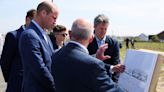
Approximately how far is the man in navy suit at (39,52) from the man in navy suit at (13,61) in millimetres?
1006

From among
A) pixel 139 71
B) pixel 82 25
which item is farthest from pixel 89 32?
pixel 139 71

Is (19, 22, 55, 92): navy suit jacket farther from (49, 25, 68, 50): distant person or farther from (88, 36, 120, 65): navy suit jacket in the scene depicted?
(49, 25, 68, 50): distant person

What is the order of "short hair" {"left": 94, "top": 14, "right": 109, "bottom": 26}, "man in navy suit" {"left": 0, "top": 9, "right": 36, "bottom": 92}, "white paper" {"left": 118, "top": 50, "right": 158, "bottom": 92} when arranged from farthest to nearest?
1. "man in navy suit" {"left": 0, "top": 9, "right": 36, "bottom": 92}
2. "short hair" {"left": 94, "top": 14, "right": 109, "bottom": 26}
3. "white paper" {"left": 118, "top": 50, "right": 158, "bottom": 92}

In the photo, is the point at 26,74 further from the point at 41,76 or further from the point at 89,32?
the point at 89,32

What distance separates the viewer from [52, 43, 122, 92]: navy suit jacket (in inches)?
173

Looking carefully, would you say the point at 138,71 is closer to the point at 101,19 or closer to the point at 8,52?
the point at 101,19

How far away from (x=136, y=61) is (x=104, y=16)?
1.44 metres

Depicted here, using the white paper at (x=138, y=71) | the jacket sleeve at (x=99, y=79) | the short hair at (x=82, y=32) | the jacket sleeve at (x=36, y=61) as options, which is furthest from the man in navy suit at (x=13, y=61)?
the jacket sleeve at (x=99, y=79)

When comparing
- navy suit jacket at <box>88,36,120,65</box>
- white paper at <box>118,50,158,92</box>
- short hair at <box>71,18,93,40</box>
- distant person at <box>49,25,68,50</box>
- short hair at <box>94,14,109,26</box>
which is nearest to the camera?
short hair at <box>71,18,93,40</box>

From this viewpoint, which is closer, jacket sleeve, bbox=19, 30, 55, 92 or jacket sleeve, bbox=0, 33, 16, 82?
jacket sleeve, bbox=19, 30, 55, 92

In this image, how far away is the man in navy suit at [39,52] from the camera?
5.36m

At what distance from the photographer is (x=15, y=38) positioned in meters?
6.81

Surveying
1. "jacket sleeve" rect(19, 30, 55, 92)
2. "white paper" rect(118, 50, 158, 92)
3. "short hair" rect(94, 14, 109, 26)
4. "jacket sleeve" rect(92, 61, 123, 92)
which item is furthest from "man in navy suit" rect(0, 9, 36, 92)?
"jacket sleeve" rect(92, 61, 123, 92)

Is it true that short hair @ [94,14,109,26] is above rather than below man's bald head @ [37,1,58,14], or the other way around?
below
